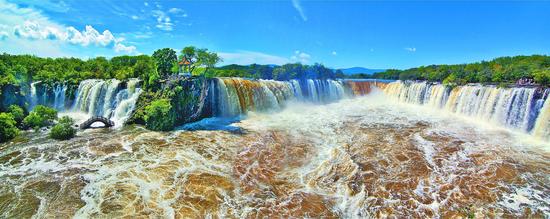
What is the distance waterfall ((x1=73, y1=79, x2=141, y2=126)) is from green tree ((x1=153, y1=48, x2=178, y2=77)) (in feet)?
7.29

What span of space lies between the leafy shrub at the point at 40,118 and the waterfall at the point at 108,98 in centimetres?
321

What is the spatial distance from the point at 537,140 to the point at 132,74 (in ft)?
111

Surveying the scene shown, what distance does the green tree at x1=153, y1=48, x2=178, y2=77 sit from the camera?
2377cm

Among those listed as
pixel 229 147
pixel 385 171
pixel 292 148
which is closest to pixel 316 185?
pixel 385 171

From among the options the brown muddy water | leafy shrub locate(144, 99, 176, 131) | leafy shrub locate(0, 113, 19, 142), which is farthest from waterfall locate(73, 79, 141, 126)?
leafy shrub locate(0, 113, 19, 142)

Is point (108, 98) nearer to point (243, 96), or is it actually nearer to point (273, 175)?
point (243, 96)

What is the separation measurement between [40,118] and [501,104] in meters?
33.4

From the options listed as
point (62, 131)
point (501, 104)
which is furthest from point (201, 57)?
point (501, 104)

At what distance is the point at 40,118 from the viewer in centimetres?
1884

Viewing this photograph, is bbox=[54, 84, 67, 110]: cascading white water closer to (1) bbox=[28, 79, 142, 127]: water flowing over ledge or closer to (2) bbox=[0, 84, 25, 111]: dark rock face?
(1) bbox=[28, 79, 142, 127]: water flowing over ledge

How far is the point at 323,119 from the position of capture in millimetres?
26125

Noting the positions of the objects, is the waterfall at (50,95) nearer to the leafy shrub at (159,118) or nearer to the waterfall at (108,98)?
the waterfall at (108,98)

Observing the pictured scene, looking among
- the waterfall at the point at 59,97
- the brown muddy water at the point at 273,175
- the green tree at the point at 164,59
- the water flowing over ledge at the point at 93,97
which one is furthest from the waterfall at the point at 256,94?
the waterfall at the point at 59,97

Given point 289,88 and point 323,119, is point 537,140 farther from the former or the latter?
point 289,88
